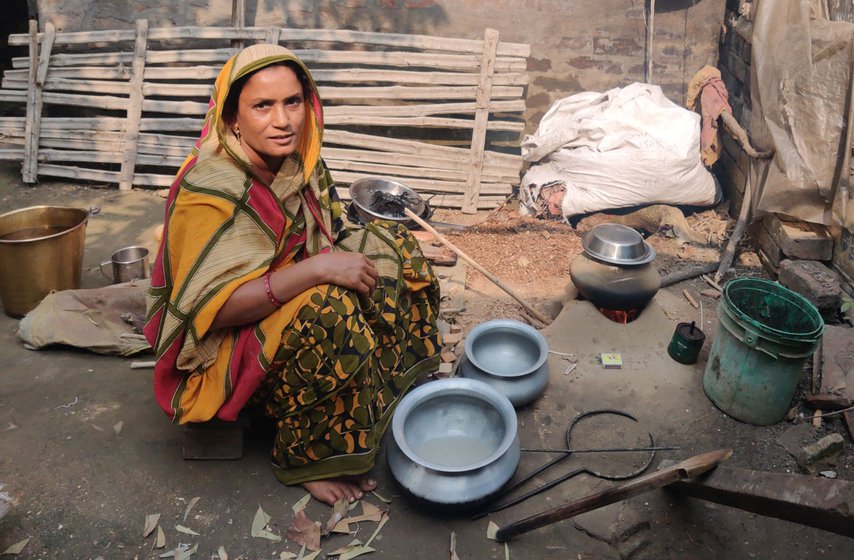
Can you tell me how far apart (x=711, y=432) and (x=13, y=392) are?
3473 mm

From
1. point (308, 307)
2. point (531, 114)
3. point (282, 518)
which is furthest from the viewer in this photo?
point (531, 114)

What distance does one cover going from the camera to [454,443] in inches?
108

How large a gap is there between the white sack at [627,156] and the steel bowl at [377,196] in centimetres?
114

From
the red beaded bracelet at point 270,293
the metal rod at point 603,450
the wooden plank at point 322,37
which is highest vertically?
the wooden plank at point 322,37

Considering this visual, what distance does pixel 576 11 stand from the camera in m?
5.78

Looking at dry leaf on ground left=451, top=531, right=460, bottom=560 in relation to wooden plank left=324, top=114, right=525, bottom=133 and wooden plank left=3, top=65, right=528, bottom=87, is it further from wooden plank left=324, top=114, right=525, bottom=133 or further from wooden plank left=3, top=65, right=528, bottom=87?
wooden plank left=3, top=65, right=528, bottom=87

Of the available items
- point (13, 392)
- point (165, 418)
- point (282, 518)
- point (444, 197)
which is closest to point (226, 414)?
point (282, 518)

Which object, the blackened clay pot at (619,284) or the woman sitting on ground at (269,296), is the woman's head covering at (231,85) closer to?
the woman sitting on ground at (269,296)

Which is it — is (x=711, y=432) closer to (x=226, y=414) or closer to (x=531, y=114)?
(x=226, y=414)

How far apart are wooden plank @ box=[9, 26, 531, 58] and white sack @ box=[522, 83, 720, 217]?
0.90m

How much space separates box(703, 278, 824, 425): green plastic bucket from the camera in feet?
8.91

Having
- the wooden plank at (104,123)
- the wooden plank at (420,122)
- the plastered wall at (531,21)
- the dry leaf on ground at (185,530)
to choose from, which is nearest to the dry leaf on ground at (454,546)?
the dry leaf on ground at (185,530)

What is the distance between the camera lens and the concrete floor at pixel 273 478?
236cm

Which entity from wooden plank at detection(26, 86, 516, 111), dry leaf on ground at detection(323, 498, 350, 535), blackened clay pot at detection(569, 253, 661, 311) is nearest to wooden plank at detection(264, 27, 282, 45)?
wooden plank at detection(26, 86, 516, 111)
